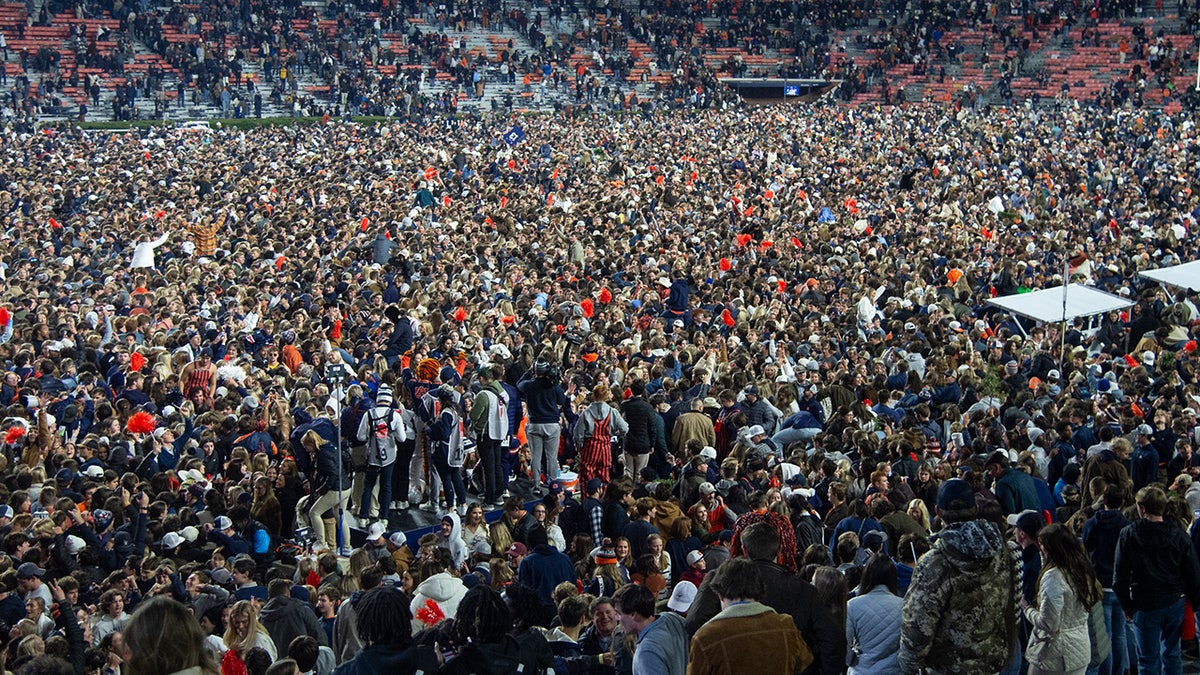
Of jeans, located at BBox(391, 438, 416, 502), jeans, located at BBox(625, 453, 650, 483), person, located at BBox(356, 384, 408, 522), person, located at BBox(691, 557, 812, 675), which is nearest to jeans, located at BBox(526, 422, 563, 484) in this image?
jeans, located at BBox(625, 453, 650, 483)

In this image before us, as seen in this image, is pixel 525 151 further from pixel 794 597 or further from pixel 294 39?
pixel 794 597

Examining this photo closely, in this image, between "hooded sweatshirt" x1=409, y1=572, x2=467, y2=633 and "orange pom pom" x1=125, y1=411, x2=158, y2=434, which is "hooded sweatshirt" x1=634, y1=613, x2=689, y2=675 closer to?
"hooded sweatshirt" x1=409, y1=572, x2=467, y2=633

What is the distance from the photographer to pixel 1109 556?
7.24 metres

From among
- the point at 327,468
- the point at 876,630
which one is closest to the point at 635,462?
the point at 327,468

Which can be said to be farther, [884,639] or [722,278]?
[722,278]

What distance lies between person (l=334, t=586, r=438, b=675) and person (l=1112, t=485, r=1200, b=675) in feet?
11.4

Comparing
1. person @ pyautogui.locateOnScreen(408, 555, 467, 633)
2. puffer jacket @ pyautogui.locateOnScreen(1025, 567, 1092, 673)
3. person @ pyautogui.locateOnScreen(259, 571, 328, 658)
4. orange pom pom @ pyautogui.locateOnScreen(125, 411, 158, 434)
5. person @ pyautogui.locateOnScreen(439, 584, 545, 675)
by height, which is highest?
person @ pyautogui.locateOnScreen(439, 584, 545, 675)

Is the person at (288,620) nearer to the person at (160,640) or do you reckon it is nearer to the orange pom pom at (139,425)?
the person at (160,640)

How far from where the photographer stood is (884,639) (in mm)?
5926

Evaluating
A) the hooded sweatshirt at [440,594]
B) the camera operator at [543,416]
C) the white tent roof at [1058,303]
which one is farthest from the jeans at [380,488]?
the white tent roof at [1058,303]

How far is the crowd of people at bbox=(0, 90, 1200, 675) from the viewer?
6.00 meters

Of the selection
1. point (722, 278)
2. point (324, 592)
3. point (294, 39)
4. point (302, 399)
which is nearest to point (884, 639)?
point (324, 592)

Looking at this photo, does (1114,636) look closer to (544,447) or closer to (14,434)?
(544,447)

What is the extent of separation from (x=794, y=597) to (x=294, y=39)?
153 feet
